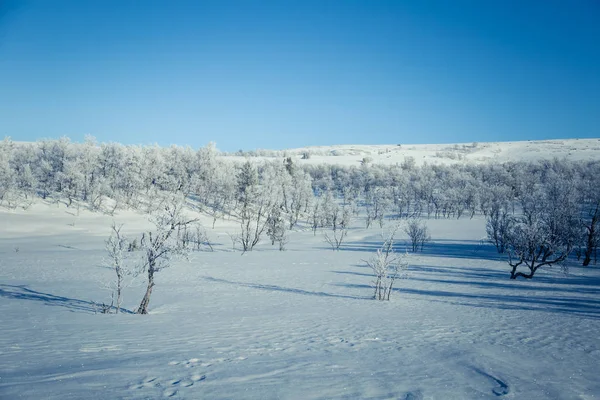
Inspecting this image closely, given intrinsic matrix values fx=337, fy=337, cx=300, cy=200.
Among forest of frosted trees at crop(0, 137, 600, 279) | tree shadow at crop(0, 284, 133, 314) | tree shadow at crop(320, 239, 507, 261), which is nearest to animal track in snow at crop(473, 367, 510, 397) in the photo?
tree shadow at crop(0, 284, 133, 314)

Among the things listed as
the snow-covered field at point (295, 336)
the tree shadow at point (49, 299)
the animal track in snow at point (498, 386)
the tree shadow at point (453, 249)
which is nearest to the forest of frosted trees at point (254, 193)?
the tree shadow at point (453, 249)

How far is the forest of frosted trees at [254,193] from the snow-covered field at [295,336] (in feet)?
A: 38.0

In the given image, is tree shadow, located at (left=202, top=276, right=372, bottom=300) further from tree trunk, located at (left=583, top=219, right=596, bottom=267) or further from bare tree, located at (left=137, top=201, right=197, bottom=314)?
tree trunk, located at (left=583, top=219, right=596, bottom=267)

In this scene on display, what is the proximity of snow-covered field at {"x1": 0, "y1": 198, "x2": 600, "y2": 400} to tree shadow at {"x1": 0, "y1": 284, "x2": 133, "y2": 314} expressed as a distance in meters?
0.08

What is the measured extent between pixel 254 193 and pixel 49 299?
142 feet

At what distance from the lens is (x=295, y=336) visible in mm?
10695

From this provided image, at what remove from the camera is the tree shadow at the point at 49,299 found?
13866 mm

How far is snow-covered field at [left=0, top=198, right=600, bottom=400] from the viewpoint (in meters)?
6.57

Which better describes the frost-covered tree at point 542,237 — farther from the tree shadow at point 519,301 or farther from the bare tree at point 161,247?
the bare tree at point 161,247

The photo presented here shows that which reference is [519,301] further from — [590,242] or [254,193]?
[254,193]

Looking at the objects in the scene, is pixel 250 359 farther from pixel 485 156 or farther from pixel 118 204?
pixel 485 156

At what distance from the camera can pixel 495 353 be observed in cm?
938

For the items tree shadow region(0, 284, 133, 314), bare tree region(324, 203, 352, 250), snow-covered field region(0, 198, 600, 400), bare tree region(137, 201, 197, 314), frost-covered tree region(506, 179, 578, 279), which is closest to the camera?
snow-covered field region(0, 198, 600, 400)

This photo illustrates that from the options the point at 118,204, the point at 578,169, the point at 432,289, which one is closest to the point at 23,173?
the point at 118,204
